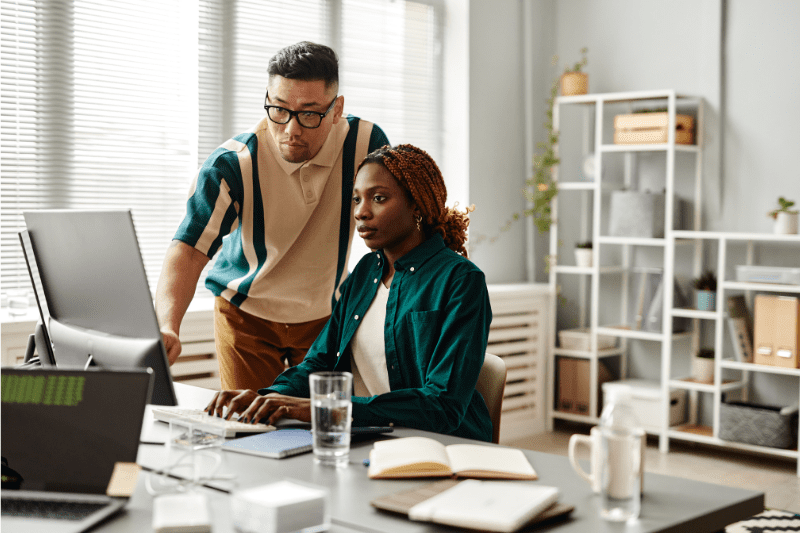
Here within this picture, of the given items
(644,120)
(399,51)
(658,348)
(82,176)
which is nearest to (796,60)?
(644,120)

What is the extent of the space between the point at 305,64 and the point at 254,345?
0.80m

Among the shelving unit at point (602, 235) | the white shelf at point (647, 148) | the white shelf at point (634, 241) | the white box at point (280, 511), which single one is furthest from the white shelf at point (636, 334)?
the white box at point (280, 511)

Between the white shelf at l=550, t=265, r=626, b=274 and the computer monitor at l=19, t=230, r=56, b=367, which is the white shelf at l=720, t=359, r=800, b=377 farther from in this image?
the computer monitor at l=19, t=230, r=56, b=367

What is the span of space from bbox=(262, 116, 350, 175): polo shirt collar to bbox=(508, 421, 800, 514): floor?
85.5 inches

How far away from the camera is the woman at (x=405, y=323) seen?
154cm

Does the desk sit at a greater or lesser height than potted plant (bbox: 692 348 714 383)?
greater

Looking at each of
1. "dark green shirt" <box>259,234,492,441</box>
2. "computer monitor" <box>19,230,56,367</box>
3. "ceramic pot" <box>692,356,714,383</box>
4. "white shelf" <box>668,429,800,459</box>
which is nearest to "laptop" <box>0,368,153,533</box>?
"computer monitor" <box>19,230,56,367</box>

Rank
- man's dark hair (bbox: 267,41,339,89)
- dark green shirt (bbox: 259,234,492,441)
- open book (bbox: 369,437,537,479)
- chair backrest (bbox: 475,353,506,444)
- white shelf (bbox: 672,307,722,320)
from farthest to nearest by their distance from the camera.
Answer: white shelf (bbox: 672,307,722,320) → man's dark hair (bbox: 267,41,339,89) → chair backrest (bbox: 475,353,506,444) → dark green shirt (bbox: 259,234,492,441) → open book (bbox: 369,437,537,479)

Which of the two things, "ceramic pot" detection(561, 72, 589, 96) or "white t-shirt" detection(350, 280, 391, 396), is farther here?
"ceramic pot" detection(561, 72, 589, 96)

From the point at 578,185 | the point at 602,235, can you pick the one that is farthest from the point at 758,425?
the point at 578,185

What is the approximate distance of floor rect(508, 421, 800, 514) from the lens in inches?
136

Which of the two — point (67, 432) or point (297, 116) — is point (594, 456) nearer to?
point (67, 432)

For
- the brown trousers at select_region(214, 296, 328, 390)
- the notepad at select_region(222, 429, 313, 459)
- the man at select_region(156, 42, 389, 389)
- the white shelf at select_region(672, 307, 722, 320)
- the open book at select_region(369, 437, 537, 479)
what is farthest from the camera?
the white shelf at select_region(672, 307, 722, 320)

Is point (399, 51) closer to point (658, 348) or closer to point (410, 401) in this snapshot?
point (658, 348)
